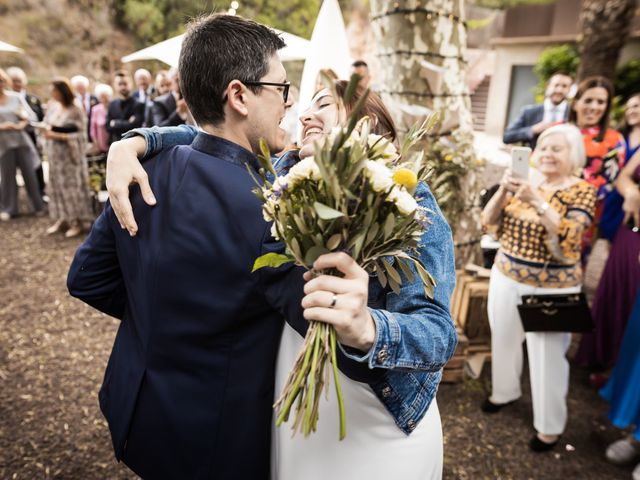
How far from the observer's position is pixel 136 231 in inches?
54.9

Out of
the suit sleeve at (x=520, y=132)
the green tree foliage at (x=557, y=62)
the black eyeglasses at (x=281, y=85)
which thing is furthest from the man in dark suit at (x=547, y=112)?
the green tree foliage at (x=557, y=62)

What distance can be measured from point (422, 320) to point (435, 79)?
11.9 ft

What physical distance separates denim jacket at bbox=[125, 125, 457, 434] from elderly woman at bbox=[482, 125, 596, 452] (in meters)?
1.83

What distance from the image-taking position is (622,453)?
2967 millimetres

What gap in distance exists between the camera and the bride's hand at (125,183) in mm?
1373


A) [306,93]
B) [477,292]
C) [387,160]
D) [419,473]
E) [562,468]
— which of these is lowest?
[562,468]

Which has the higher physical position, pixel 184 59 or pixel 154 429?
pixel 184 59

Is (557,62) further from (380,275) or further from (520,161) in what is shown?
(380,275)

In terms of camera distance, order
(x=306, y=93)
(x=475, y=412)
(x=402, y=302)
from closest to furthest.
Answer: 1. (x=402, y=302)
2. (x=306, y=93)
3. (x=475, y=412)

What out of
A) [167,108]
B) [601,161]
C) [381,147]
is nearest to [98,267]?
[381,147]

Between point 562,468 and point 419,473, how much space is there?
2.18 metres

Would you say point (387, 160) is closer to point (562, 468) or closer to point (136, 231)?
point (136, 231)

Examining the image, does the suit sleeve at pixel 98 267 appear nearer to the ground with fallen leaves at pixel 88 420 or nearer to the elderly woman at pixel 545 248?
the ground with fallen leaves at pixel 88 420

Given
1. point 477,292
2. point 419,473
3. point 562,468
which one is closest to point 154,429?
point 419,473
